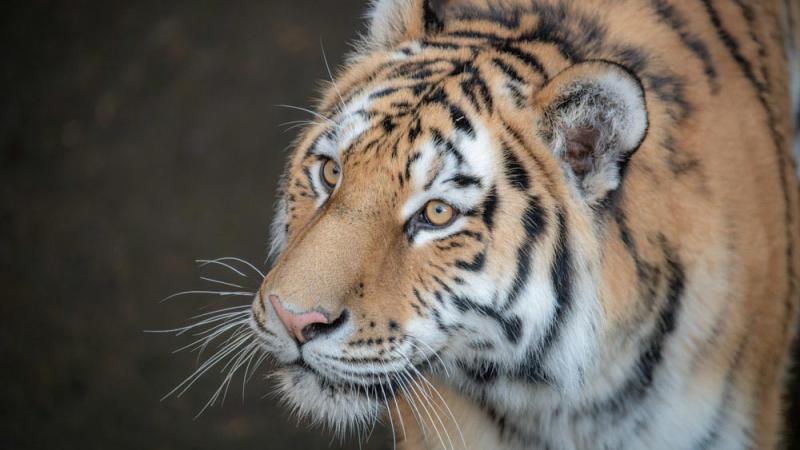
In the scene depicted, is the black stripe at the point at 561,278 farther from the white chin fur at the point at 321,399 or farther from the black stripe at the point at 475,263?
the white chin fur at the point at 321,399

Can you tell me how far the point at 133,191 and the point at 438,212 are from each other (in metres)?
2.61

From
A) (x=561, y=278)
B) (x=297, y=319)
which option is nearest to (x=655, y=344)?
(x=561, y=278)

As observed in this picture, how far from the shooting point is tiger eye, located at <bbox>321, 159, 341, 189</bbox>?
66.2 inches

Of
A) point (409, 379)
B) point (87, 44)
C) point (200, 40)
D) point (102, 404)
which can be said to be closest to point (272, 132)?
point (200, 40)

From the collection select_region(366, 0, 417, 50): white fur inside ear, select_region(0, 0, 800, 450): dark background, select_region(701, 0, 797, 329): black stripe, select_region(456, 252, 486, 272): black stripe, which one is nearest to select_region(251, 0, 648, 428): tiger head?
select_region(456, 252, 486, 272): black stripe

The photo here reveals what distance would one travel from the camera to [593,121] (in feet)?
4.89

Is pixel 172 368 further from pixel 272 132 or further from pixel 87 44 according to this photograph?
pixel 87 44

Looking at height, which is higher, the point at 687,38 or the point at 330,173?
the point at 687,38

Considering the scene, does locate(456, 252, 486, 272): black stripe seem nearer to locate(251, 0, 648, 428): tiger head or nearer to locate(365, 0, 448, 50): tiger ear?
locate(251, 0, 648, 428): tiger head

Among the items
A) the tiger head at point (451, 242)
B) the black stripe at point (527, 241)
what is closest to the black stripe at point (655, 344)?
the tiger head at point (451, 242)

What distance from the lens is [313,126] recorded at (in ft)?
6.07

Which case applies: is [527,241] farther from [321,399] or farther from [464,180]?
[321,399]

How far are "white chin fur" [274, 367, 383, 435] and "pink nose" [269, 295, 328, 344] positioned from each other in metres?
0.12

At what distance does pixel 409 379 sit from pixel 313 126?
545 millimetres
